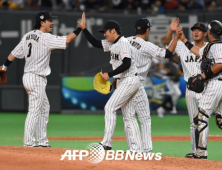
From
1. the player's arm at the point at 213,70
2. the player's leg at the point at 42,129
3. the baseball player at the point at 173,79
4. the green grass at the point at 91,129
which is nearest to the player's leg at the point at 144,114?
the green grass at the point at 91,129

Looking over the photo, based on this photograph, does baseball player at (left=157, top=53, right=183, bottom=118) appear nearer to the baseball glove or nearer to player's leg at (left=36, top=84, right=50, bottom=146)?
player's leg at (left=36, top=84, right=50, bottom=146)

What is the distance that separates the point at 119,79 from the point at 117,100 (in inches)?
15.5

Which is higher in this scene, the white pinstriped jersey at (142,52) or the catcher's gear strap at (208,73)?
the white pinstriped jersey at (142,52)

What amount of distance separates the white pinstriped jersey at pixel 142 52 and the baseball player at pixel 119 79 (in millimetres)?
331

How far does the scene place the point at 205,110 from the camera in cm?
834

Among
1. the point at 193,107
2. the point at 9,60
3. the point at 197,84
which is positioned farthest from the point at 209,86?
the point at 9,60

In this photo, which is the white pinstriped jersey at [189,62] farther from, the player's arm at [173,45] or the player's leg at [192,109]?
the player's arm at [173,45]

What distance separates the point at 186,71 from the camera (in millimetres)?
9188

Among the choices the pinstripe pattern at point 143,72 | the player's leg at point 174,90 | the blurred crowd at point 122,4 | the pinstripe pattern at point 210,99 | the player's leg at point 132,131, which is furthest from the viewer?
the blurred crowd at point 122,4

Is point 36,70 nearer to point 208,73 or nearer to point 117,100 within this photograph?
point 117,100

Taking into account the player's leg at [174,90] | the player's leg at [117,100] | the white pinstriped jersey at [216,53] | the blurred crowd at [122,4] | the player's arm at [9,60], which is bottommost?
the player's leg at [174,90]

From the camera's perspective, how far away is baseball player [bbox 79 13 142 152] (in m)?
8.23

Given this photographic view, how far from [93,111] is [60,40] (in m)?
9.45

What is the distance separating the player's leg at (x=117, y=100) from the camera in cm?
823
